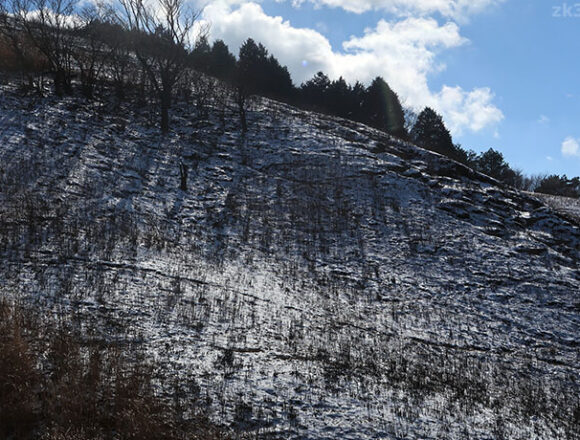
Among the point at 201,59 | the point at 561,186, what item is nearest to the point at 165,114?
the point at 201,59

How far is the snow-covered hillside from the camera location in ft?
26.9

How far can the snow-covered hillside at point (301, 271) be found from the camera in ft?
26.9

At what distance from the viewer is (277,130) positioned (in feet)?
97.1

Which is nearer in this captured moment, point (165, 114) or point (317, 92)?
point (165, 114)

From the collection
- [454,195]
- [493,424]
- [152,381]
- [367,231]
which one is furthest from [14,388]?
[454,195]

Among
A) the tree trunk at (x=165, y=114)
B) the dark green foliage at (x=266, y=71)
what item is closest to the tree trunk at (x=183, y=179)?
the tree trunk at (x=165, y=114)

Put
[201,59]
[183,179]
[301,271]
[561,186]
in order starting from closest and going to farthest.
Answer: [301,271], [183,179], [201,59], [561,186]

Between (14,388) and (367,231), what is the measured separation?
15.0m

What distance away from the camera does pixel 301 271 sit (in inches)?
591

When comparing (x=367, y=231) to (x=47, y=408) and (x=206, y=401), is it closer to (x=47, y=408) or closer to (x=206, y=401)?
(x=206, y=401)

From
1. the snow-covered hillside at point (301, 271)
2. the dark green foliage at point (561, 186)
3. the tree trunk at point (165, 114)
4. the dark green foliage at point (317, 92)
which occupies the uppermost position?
the dark green foliage at point (317, 92)

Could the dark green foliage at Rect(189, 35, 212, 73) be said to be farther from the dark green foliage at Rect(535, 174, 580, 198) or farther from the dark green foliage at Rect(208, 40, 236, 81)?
the dark green foliage at Rect(535, 174, 580, 198)

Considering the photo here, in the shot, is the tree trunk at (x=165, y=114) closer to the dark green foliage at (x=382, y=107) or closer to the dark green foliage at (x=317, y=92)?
the dark green foliage at (x=317, y=92)

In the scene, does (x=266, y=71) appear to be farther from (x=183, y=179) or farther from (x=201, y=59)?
(x=183, y=179)
